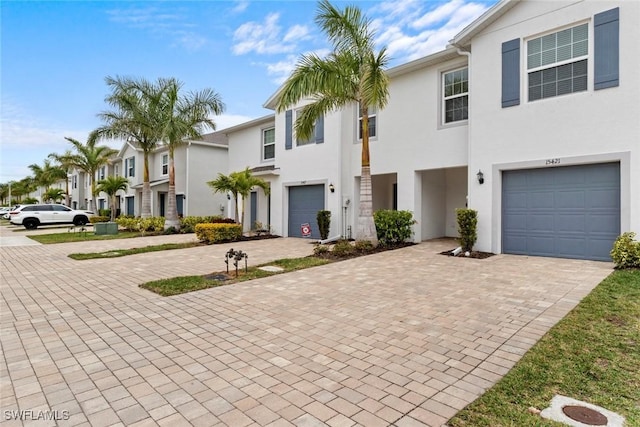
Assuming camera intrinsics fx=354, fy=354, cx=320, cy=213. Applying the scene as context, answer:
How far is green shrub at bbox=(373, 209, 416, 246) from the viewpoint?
479 inches

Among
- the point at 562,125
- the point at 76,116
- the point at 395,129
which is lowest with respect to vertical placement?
the point at 562,125

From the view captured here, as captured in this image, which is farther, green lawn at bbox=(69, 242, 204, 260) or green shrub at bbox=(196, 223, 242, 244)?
green shrub at bbox=(196, 223, 242, 244)

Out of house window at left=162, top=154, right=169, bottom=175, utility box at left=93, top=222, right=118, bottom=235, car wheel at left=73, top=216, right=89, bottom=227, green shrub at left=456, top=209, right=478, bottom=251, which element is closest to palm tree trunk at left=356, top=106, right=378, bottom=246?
green shrub at left=456, top=209, right=478, bottom=251

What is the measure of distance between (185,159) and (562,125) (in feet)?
71.6

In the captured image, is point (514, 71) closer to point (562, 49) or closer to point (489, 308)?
point (562, 49)

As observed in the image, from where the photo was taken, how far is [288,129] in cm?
1717

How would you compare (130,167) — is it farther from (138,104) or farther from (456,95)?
(456,95)

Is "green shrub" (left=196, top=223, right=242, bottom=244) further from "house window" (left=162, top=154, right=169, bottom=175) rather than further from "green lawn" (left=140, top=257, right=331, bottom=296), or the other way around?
"house window" (left=162, top=154, right=169, bottom=175)

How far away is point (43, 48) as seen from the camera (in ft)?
44.8

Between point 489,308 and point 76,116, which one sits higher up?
point 76,116

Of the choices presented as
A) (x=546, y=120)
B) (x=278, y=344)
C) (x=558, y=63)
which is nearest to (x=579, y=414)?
(x=278, y=344)

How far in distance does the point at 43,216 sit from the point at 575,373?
31.5 meters

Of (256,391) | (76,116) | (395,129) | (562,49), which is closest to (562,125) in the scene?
(562,49)

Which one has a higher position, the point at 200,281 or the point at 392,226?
the point at 392,226
